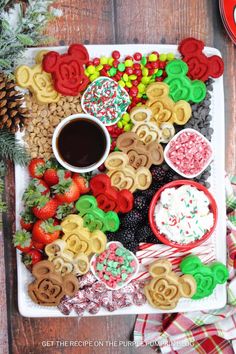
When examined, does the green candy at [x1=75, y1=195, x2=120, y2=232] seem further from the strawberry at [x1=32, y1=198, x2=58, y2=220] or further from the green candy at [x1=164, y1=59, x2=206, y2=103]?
the green candy at [x1=164, y1=59, x2=206, y2=103]

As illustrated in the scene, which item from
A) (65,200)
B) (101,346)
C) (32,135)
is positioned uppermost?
(32,135)

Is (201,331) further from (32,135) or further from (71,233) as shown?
(32,135)

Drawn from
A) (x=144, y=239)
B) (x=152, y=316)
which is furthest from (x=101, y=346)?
(x=144, y=239)

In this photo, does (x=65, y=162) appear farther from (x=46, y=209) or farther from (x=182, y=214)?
(x=182, y=214)

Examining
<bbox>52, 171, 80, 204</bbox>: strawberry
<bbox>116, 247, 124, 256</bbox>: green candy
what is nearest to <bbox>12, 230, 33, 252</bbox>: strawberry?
<bbox>52, 171, 80, 204</bbox>: strawberry

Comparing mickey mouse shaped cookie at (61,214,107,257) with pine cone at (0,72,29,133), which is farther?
mickey mouse shaped cookie at (61,214,107,257)

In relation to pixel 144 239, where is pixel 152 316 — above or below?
below

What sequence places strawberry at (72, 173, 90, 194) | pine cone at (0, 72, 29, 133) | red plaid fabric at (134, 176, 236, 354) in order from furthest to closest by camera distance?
red plaid fabric at (134, 176, 236, 354) < strawberry at (72, 173, 90, 194) < pine cone at (0, 72, 29, 133)

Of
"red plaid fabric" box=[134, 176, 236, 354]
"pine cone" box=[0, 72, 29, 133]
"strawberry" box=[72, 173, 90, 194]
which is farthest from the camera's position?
"red plaid fabric" box=[134, 176, 236, 354]
